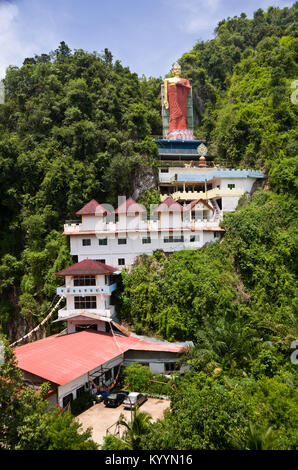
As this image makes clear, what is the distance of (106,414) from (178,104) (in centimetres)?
4218

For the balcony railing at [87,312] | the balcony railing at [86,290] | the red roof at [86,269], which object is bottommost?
the balcony railing at [87,312]

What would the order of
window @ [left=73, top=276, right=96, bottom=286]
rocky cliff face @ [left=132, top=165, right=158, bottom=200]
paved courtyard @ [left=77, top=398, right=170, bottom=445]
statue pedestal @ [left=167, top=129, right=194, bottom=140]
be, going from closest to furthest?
paved courtyard @ [left=77, top=398, right=170, bottom=445] < window @ [left=73, top=276, right=96, bottom=286] < rocky cliff face @ [left=132, top=165, right=158, bottom=200] < statue pedestal @ [left=167, top=129, right=194, bottom=140]

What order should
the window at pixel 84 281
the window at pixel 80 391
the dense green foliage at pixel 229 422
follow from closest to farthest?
the dense green foliage at pixel 229 422 → the window at pixel 80 391 → the window at pixel 84 281

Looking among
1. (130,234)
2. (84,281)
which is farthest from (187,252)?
(84,281)

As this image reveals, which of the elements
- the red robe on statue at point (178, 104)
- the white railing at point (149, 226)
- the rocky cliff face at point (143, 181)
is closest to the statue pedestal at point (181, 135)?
the red robe on statue at point (178, 104)

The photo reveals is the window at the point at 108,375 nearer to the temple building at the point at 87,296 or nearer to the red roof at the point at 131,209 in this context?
the temple building at the point at 87,296

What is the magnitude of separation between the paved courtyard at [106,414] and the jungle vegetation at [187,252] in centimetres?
172

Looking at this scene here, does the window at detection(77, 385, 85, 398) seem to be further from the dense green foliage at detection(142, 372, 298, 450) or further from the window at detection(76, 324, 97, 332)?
the dense green foliage at detection(142, 372, 298, 450)

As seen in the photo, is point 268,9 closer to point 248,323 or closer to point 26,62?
point 26,62

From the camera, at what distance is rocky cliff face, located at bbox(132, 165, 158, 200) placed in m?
35.2

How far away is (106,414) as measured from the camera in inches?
728

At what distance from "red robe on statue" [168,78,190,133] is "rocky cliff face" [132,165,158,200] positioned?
14.7 m

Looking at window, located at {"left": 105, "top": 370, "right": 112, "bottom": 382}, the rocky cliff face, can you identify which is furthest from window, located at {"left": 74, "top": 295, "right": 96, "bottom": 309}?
the rocky cliff face

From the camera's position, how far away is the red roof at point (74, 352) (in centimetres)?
1805
